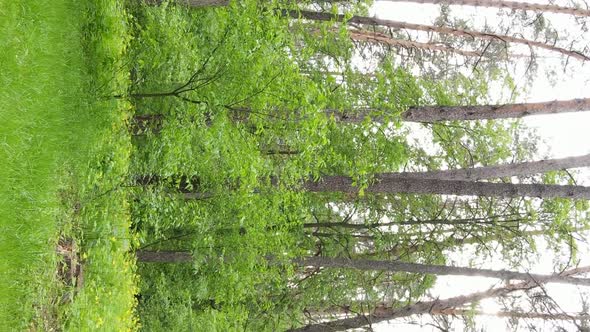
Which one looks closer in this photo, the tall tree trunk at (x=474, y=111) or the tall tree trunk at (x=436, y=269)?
the tall tree trunk at (x=474, y=111)

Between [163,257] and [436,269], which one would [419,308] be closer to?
[436,269]

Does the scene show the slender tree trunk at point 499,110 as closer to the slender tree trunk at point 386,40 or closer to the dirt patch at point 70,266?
the dirt patch at point 70,266

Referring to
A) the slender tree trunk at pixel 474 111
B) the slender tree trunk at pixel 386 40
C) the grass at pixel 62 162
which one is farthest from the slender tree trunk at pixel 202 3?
the slender tree trunk at pixel 386 40

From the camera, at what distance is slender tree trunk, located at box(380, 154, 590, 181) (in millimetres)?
11047

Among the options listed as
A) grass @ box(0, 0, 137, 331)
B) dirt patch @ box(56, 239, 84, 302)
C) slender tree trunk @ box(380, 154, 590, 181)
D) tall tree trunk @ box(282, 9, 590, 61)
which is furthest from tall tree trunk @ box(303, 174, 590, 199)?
dirt patch @ box(56, 239, 84, 302)

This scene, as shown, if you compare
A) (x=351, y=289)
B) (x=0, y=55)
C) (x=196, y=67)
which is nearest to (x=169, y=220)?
(x=196, y=67)

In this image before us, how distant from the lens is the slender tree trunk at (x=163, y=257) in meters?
14.0

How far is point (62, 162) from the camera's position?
29.2 feet

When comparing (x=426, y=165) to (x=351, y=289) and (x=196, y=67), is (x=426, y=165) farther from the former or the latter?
(x=196, y=67)

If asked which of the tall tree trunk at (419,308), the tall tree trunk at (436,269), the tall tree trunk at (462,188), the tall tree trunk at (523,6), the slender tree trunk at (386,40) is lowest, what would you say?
the tall tree trunk at (419,308)

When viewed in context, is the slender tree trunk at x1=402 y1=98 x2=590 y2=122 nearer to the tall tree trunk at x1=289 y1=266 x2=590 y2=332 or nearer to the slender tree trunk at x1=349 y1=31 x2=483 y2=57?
the tall tree trunk at x1=289 y1=266 x2=590 y2=332

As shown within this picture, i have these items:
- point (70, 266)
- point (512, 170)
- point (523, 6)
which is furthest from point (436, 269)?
point (70, 266)

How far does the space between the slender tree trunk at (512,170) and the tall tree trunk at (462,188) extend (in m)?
0.31

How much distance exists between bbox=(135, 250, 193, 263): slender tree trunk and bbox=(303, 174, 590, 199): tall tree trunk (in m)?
3.81
